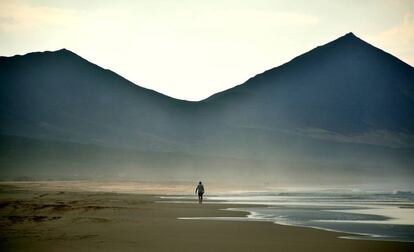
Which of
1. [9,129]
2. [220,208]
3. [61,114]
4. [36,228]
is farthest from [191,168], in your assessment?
[36,228]

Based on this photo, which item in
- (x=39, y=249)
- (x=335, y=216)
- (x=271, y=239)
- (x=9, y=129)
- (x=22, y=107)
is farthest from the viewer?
(x=22, y=107)

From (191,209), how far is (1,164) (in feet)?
344

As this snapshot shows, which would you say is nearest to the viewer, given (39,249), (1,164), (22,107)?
(39,249)

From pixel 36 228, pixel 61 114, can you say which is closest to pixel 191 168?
pixel 61 114

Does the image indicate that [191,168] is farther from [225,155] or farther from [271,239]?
[271,239]

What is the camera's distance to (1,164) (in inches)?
5118

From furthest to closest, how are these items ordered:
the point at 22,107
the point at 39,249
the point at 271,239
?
the point at 22,107 < the point at 271,239 < the point at 39,249

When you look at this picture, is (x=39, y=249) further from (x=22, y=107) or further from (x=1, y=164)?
(x=22, y=107)

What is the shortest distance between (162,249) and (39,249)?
8.63 ft

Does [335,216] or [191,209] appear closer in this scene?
[335,216]

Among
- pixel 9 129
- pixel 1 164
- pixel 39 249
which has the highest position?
pixel 9 129

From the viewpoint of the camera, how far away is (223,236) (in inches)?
757

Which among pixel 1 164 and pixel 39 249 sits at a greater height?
pixel 1 164

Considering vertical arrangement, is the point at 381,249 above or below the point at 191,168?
below
